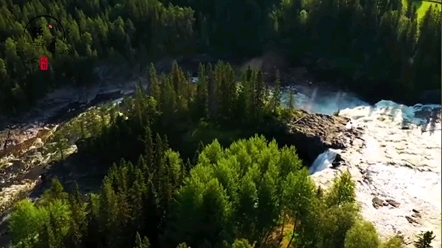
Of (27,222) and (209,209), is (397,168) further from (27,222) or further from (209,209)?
(27,222)

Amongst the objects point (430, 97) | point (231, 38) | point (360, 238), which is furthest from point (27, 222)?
point (231, 38)

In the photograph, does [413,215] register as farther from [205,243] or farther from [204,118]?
[204,118]

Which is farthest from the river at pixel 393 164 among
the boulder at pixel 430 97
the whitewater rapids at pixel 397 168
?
the boulder at pixel 430 97

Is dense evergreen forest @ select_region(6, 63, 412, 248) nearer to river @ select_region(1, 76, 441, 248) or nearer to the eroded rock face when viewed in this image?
river @ select_region(1, 76, 441, 248)

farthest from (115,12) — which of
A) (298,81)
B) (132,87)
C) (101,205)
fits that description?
(101,205)

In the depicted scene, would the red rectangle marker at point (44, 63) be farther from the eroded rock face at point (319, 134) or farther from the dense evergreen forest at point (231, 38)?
the eroded rock face at point (319, 134)

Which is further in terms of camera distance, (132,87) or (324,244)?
(132,87)
